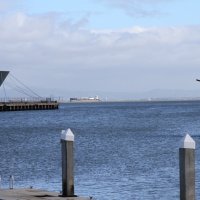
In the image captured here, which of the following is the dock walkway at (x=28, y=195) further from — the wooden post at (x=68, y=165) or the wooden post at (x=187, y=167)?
the wooden post at (x=187, y=167)

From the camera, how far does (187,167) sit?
1714 centimetres

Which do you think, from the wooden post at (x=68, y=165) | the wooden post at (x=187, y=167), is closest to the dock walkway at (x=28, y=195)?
the wooden post at (x=68, y=165)

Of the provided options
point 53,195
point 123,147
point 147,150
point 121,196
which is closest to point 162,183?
point 121,196

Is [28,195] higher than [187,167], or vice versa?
[187,167]

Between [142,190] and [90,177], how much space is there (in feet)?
18.1

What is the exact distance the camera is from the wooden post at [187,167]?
17.1 m

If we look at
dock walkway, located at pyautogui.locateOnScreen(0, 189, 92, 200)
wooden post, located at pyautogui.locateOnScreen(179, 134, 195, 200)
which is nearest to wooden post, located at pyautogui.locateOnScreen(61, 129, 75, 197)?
dock walkway, located at pyautogui.locateOnScreen(0, 189, 92, 200)

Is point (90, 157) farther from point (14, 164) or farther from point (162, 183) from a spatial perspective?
point (162, 183)

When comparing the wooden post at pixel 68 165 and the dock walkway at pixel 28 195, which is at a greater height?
the wooden post at pixel 68 165

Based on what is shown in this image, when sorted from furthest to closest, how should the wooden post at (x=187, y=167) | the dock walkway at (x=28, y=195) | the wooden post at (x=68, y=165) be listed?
the wooden post at (x=68, y=165) → the dock walkway at (x=28, y=195) → the wooden post at (x=187, y=167)

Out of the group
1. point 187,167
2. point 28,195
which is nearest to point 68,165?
point 28,195

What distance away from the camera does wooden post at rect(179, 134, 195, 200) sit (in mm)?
17125

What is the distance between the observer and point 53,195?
66.0 feet

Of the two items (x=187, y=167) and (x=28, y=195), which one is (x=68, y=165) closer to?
(x=28, y=195)
